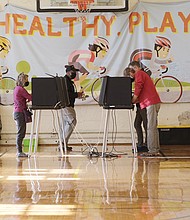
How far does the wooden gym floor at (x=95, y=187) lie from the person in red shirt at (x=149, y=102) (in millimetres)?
261

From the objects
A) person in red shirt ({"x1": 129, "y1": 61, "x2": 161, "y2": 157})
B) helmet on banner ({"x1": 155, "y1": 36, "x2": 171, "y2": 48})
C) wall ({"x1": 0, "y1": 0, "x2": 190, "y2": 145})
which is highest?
helmet on banner ({"x1": 155, "y1": 36, "x2": 171, "y2": 48})

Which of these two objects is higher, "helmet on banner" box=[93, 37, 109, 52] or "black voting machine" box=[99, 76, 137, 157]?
"helmet on banner" box=[93, 37, 109, 52]

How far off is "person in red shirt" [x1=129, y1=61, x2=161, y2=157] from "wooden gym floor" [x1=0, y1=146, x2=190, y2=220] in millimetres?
261

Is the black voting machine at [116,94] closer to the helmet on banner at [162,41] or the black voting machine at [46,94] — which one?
the black voting machine at [46,94]

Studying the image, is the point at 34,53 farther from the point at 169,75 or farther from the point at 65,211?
the point at 65,211

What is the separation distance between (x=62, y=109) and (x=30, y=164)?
61.6 inches

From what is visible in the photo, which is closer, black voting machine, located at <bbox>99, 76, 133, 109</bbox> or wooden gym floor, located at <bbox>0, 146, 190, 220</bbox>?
wooden gym floor, located at <bbox>0, 146, 190, 220</bbox>

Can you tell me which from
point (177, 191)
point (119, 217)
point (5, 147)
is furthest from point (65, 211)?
point (5, 147)

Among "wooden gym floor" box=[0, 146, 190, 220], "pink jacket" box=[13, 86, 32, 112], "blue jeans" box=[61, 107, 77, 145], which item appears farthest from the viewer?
"blue jeans" box=[61, 107, 77, 145]

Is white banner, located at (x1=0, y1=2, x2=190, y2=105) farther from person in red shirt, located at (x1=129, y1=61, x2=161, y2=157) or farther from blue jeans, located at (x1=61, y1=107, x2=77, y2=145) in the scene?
person in red shirt, located at (x1=129, y1=61, x2=161, y2=157)

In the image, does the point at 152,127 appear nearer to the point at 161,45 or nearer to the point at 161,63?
the point at 161,63

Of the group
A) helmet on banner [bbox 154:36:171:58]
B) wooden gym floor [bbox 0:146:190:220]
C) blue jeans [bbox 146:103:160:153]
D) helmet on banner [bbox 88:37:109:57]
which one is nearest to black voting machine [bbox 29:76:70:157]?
wooden gym floor [bbox 0:146:190:220]

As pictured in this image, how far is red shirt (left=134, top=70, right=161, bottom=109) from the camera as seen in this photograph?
6.97m

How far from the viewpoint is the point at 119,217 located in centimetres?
358
